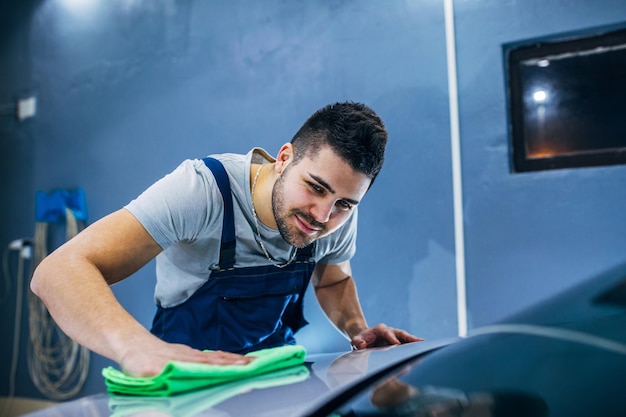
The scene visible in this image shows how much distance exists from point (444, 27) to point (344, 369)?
1893 millimetres

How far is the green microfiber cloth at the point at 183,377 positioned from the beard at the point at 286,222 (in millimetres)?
675

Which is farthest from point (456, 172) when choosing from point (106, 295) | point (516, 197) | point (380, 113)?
point (106, 295)

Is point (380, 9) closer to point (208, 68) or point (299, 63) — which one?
point (299, 63)

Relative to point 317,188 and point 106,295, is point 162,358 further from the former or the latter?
point 317,188

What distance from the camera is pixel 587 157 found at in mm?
2148

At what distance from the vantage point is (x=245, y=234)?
156 centimetres

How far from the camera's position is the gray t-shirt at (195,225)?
133 cm

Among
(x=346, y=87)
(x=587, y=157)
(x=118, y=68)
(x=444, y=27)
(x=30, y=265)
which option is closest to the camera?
(x=587, y=157)

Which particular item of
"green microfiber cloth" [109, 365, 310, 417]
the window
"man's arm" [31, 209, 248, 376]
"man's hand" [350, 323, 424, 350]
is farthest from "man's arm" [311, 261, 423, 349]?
"green microfiber cloth" [109, 365, 310, 417]

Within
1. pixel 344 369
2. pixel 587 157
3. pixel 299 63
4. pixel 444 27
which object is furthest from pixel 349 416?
pixel 299 63

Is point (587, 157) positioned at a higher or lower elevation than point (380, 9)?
lower

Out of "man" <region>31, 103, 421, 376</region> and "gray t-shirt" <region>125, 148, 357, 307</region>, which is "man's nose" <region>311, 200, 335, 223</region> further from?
"gray t-shirt" <region>125, 148, 357, 307</region>

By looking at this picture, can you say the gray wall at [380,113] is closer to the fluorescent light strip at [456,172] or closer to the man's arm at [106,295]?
the fluorescent light strip at [456,172]

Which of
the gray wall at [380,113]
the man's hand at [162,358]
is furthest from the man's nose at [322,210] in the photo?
the gray wall at [380,113]
